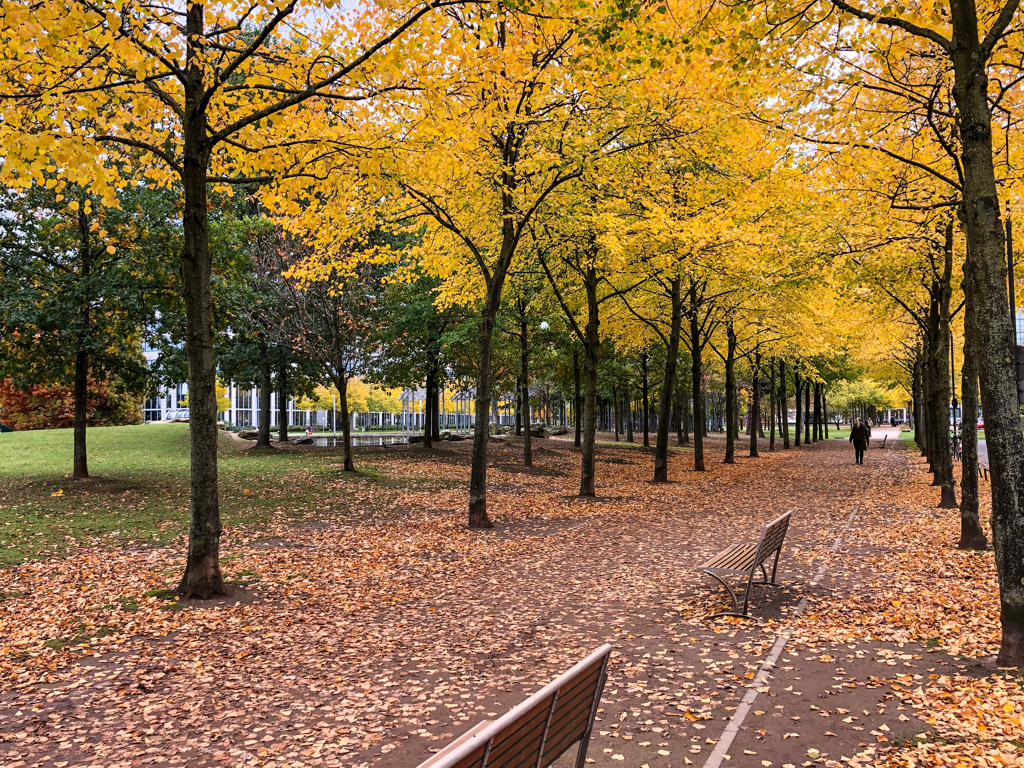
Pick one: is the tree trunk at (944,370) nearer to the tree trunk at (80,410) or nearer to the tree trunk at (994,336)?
the tree trunk at (994,336)

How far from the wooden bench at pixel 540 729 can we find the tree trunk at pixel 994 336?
396cm

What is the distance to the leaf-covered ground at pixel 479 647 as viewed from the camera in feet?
14.7

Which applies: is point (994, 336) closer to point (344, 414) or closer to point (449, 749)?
point (449, 749)

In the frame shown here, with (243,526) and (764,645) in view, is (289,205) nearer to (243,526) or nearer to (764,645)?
(243,526)

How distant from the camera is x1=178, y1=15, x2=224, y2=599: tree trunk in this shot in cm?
784

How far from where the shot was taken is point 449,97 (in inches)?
344

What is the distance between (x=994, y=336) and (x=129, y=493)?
1588cm

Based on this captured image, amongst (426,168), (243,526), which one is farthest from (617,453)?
(426,168)

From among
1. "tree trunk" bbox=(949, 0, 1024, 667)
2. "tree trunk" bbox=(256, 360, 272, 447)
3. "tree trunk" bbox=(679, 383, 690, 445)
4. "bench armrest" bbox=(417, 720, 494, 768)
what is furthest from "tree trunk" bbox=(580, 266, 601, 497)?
"tree trunk" bbox=(679, 383, 690, 445)

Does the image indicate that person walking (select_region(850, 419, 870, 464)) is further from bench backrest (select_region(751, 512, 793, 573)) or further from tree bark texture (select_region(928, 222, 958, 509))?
bench backrest (select_region(751, 512, 793, 573))

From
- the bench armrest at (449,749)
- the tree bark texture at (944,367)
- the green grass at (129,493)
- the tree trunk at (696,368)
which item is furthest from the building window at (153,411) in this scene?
the bench armrest at (449,749)

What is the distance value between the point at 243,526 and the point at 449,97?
8.53 meters

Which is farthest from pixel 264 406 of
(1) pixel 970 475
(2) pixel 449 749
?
(2) pixel 449 749

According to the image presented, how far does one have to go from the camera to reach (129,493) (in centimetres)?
1495
